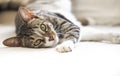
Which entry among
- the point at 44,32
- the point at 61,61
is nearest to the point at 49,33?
the point at 44,32

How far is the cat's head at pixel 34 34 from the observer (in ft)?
4.30

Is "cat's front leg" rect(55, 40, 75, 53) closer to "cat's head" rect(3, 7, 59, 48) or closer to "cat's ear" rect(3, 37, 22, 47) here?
"cat's head" rect(3, 7, 59, 48)

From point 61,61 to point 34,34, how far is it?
1.01ft

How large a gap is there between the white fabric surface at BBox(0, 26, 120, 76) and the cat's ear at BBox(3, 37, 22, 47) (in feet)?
0.10

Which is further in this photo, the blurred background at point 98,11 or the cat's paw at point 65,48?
the blurred background at point 98,11

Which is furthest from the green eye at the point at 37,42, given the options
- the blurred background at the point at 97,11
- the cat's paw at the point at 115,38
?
the blurred background at the point at 97,11

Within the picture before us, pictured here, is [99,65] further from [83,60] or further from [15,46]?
[15,46]

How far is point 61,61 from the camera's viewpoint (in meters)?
1.08

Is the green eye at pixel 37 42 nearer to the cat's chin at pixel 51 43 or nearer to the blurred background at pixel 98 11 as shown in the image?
the cat's chin at pixel 51 43

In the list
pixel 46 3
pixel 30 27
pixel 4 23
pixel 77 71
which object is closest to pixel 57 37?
pixel 30 27

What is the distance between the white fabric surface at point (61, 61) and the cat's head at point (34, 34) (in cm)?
4

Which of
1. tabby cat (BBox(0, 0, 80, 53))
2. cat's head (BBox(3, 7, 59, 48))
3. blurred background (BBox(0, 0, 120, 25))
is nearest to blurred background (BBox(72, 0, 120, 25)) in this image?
blurred background (BBox(0, 0, 120, 25))

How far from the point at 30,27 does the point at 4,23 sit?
0.83 metres

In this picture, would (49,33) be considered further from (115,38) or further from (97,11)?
(97,11)
